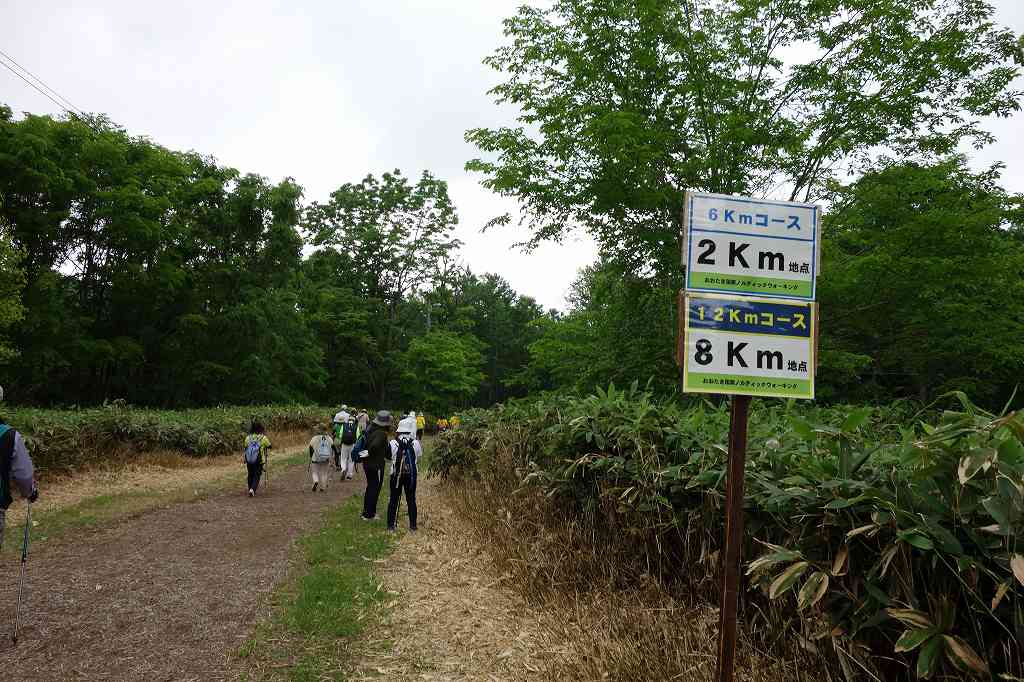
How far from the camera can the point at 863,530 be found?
2.48 m

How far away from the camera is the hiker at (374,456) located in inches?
383

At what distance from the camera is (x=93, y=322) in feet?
100.0

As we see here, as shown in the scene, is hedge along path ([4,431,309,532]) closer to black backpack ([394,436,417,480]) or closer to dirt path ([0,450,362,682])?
dirt path ([0,450,362,682])

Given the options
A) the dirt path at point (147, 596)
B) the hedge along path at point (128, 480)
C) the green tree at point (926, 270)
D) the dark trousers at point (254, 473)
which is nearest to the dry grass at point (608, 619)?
the dirt path at point (147, 596)

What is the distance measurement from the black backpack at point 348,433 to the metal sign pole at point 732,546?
1331 cm

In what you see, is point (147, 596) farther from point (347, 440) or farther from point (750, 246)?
point (347, 440)

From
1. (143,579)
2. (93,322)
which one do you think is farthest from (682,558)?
(93,322)

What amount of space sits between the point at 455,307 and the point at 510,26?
4148 cm

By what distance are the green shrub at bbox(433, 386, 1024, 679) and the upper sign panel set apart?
28.6 inches

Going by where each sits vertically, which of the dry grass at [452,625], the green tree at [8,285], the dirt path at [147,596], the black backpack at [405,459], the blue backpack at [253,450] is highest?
the green tree at [8,285]

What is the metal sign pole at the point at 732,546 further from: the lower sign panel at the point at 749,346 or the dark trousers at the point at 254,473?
the dark trousers at the point at 254,473

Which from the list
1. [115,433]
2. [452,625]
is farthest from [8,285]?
[452,625]

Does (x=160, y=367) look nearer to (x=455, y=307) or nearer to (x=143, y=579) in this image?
(x=455, y=307)

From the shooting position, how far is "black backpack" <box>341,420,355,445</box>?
15.1m
